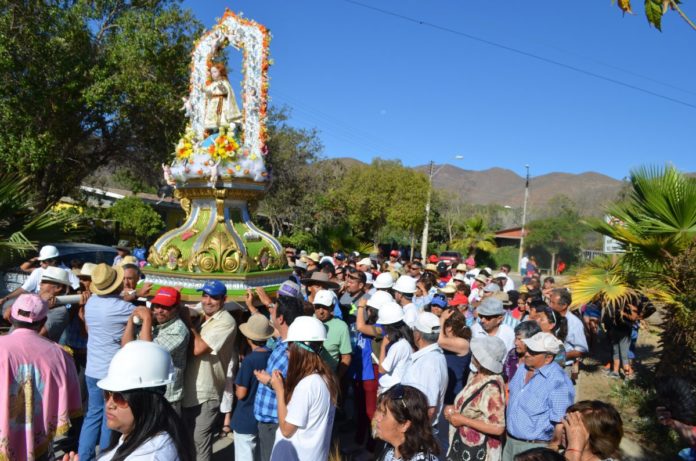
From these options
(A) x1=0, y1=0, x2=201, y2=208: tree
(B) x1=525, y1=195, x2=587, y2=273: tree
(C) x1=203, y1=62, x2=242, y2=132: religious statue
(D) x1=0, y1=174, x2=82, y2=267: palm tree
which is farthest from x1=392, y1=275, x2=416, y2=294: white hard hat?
(B) x1=525, y1=195, x2=587, y2=273: tree

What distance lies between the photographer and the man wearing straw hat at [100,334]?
14.6ft

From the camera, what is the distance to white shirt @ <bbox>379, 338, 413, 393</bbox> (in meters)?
4.55

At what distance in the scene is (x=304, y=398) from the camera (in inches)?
129

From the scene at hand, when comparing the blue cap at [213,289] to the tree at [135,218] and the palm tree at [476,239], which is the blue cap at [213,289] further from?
the palm tree at [476,239]

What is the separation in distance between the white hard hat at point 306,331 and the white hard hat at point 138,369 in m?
1.10

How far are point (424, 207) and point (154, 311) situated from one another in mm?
29503

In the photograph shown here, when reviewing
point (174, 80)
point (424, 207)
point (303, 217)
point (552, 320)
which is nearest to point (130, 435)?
point (552, 320)

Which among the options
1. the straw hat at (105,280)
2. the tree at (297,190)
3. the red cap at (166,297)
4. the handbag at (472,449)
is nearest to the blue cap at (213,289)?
the red cap at (166,297)

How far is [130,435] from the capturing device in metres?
2.26

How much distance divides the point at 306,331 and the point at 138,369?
129cm

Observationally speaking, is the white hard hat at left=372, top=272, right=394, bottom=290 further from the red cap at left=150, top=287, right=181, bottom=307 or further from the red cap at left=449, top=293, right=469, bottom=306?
the red cap at left=150, top=287, right=181, bottom=307

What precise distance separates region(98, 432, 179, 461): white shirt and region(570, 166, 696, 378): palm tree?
18.9ft

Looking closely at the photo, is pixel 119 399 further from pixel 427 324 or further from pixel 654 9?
pixel 654 9

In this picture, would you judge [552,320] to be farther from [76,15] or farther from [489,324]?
[76,15]
